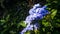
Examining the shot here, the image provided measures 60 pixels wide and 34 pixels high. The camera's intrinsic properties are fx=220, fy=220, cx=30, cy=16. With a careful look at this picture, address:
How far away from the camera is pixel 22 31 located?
2.89m

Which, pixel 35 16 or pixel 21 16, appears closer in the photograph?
pixel 35 16

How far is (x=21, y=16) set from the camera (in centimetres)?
325

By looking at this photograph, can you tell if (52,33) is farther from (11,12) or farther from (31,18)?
(11,12)

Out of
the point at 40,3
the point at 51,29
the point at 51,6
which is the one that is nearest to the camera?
the point at 51,29

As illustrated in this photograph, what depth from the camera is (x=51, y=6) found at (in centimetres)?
303

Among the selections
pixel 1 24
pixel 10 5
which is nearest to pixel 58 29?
pixel 1 24

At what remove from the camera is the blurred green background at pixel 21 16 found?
2.82 metres

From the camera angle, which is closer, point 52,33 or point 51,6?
point 52,33

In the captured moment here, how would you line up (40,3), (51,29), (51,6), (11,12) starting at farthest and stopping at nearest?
(11,12), (40,3), (51,6), (51,29)

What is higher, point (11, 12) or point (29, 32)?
point (11, 12)

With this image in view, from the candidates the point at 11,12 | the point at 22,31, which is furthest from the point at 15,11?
the point at 22,31

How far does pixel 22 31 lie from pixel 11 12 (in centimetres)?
65

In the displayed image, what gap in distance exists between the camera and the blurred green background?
282cm

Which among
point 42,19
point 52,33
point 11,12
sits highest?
point 11,12
